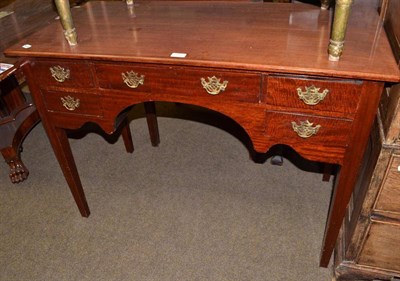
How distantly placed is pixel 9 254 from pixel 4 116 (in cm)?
100

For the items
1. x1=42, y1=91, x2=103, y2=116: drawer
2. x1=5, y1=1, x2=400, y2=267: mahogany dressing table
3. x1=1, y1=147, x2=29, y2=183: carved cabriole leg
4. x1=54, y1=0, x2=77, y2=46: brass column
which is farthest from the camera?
x1=1, y1=147, x2=29, y2=183: carved cabriole leg

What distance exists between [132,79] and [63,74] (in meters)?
0.30

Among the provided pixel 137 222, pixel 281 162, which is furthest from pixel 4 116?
pixel 281 162

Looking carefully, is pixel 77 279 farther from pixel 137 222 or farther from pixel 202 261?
pixel 202 261

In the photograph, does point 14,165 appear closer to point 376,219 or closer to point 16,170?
point 16,170

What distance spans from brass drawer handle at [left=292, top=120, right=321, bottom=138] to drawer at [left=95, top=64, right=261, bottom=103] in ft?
0.55

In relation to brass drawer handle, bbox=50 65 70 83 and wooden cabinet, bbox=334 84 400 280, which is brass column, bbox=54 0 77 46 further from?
wooden cabinet, bbox=334 84 400 280

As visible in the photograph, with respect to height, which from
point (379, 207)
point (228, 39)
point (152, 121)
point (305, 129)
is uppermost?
point (228, 39)

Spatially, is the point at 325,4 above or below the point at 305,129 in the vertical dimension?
above

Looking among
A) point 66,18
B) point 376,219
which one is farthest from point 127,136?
point 376,219

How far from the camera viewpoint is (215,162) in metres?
2.21

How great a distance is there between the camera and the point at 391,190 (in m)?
1.19

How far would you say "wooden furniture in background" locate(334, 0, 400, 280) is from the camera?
111 centimetres


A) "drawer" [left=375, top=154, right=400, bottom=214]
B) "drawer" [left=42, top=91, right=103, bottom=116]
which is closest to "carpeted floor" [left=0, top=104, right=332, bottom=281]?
"drawer" [left=375, top=154, right=400, bottom=214]
